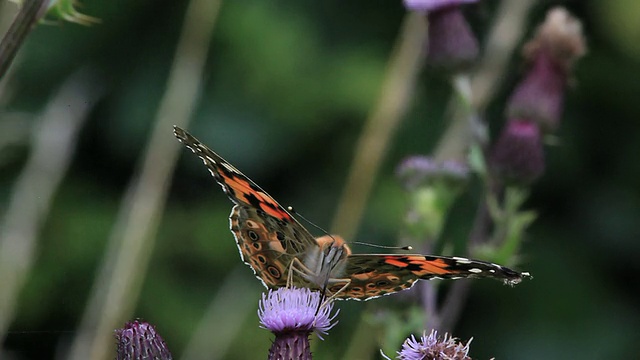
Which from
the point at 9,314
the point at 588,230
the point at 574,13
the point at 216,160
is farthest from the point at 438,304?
the point at 216,160

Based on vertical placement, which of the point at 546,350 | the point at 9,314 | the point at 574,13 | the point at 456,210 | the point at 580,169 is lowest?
the point at 9,314

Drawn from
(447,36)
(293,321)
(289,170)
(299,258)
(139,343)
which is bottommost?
(139,343)

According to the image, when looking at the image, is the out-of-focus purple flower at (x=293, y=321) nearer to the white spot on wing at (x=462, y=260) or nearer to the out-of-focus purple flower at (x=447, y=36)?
the white spot on wing at (x=462, y=260)

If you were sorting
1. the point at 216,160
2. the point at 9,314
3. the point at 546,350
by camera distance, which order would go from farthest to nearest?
the point at 546,350 → the point at 9,314 → the point at 216,160

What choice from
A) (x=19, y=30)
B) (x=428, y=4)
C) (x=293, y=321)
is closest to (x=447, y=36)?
(x=428, y=4)

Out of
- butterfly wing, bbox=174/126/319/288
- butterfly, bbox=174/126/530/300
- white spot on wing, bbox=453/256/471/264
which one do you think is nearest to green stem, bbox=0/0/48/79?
butterfly, bbox=174/126/530/300

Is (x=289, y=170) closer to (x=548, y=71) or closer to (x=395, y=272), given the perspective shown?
(x=548, y=71)

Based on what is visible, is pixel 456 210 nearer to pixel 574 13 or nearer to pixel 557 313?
pixel 557 313
